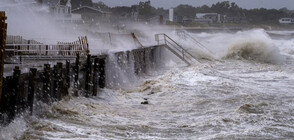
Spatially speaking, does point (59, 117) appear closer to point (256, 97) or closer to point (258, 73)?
point (256, 97)

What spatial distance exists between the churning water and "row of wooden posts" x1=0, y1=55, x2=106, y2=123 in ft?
0.95

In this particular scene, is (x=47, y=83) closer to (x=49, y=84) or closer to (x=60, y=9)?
(x=49, y=84)

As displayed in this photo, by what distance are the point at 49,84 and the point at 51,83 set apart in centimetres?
23

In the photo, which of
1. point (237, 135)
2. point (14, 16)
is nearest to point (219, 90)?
point (237, 135)

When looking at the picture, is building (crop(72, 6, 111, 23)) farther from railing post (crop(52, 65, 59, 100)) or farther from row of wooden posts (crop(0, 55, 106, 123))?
railing post (crop(52, 65, 59, 100))

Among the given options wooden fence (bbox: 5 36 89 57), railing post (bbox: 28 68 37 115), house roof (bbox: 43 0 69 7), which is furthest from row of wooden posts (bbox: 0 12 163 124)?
house roof (bbox: 43 0 69 7)

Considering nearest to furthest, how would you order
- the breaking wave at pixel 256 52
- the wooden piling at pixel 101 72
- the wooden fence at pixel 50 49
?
the wooden piling at pixel 101 72 → the wooden fence at pixel 50 49 → the breaking wave at pixel 256 52

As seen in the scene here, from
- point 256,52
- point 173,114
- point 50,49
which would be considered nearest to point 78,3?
point 256,52

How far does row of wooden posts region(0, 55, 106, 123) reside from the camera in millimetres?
9805

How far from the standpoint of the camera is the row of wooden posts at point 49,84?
9805 millimetres

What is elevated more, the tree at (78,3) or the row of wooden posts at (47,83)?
the tree at (78,3)

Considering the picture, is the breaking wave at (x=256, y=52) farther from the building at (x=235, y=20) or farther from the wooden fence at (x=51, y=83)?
the building at (x=235, y=20)

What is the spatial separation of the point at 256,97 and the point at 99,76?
5.42m

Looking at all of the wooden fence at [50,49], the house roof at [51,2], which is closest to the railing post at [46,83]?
the wooden fence at [50,49]
